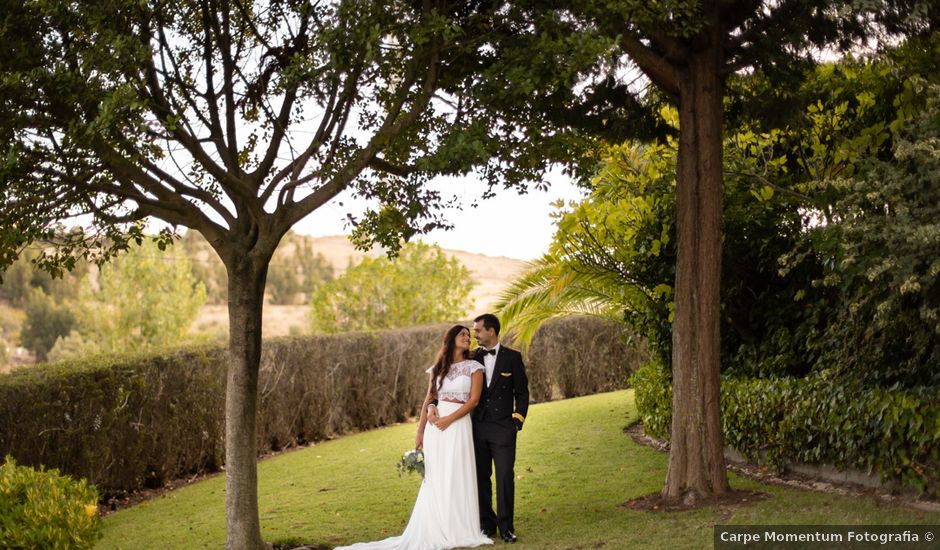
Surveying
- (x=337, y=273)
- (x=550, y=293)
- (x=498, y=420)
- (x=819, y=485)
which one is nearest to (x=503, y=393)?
(x=498, y=420)

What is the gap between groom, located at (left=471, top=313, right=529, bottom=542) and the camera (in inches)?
343

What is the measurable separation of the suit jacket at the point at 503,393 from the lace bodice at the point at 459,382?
19 centimetres

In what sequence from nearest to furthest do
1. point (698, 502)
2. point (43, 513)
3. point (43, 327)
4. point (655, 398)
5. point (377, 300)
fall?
1. point (43, 513)
2. point (698, 502)
3. point (655, 398)
4. point (377, 300)
5. point (43, 327)

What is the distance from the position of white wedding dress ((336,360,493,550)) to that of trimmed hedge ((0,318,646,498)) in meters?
4.90

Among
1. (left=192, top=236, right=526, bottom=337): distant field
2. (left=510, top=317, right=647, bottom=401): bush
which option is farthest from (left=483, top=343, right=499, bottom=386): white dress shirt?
(left=510, top=317, right=647, bottom=401): bush

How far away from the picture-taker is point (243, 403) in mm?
8906

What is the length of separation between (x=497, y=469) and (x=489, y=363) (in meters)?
0.98

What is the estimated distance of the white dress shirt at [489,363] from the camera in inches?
349

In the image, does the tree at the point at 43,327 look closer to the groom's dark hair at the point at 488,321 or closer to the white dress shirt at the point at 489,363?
the white dress shirt at the point at 489,363

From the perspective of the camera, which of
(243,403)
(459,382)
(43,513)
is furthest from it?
(243,403)

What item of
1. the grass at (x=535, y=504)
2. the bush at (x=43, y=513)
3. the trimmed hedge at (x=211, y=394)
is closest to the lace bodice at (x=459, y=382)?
the grass at (x=535, y=504)

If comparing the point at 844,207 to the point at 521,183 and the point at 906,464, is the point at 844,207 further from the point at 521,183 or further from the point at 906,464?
the point at 521,183

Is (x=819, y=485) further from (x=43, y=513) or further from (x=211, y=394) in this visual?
(x=211, y=394)

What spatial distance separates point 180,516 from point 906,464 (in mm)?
8112
